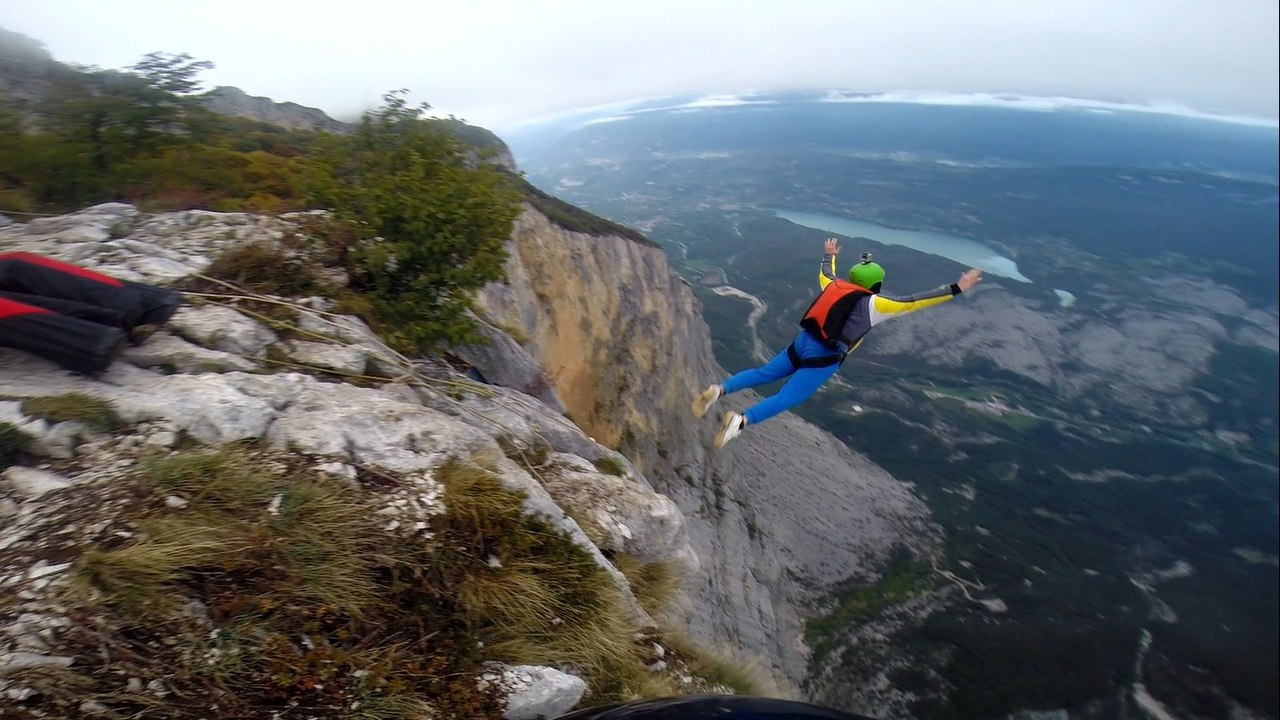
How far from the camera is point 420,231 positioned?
707 centimetres

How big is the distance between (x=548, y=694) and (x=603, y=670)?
53 centimetres

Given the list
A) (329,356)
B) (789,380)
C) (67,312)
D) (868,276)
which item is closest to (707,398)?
(789,380)

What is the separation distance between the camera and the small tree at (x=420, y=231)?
705cm

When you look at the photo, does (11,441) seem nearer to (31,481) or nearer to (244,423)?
(31,481)

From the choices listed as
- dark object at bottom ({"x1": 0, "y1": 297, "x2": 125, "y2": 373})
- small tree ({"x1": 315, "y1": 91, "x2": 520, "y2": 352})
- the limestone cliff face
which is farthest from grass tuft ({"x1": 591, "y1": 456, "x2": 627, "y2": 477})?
the limestone cliff face

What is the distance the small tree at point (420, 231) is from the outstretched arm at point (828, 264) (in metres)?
4.77

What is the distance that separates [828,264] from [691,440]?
32202 millimetres

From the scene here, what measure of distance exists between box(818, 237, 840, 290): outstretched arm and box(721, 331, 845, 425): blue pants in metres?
0.99

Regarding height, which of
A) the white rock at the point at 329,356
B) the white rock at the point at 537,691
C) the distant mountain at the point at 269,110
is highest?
the distant mountain at the point at 269,110

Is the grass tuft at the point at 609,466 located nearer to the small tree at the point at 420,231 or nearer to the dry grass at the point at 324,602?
the small tree at the point at 420,231

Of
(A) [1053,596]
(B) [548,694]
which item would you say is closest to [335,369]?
(B) [548,694]

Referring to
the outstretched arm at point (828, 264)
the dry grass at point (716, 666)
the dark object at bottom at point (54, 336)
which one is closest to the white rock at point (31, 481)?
the dark object at bottom at point (54, 336)

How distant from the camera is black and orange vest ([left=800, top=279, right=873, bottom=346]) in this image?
745 cm

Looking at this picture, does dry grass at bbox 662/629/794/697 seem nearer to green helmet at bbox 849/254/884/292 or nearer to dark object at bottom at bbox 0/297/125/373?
dark object at bottom at bbox 0/297/125/373
